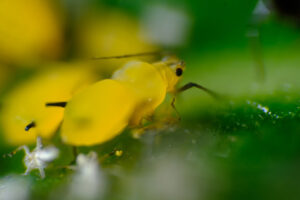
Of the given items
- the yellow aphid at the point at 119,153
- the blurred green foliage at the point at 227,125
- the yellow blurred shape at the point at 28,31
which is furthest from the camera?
the yellow blurred shape at the point at 28,31

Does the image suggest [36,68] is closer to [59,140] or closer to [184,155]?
[59,140]

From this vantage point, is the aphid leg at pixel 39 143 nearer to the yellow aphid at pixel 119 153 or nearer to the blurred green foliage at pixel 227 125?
the blurred green foliage at pixel 227 125

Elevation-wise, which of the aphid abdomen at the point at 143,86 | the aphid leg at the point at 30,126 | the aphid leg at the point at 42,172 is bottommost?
the aphid leg at the point at 42,172

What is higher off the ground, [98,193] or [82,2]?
[82,2]

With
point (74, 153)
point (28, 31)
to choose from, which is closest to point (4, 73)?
point (28, 31)

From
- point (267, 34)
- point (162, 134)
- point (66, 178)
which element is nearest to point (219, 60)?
point (267, 34)

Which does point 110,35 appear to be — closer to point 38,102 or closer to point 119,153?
point 38,102

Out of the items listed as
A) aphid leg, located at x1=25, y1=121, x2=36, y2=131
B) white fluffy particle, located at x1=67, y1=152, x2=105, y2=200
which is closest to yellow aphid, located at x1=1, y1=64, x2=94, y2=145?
aphid leg, located at x1=25, y1=121, x2=36, y2=131

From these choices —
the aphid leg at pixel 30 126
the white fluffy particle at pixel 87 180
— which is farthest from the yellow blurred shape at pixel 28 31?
the white fluffy particle at pixel 87 180
